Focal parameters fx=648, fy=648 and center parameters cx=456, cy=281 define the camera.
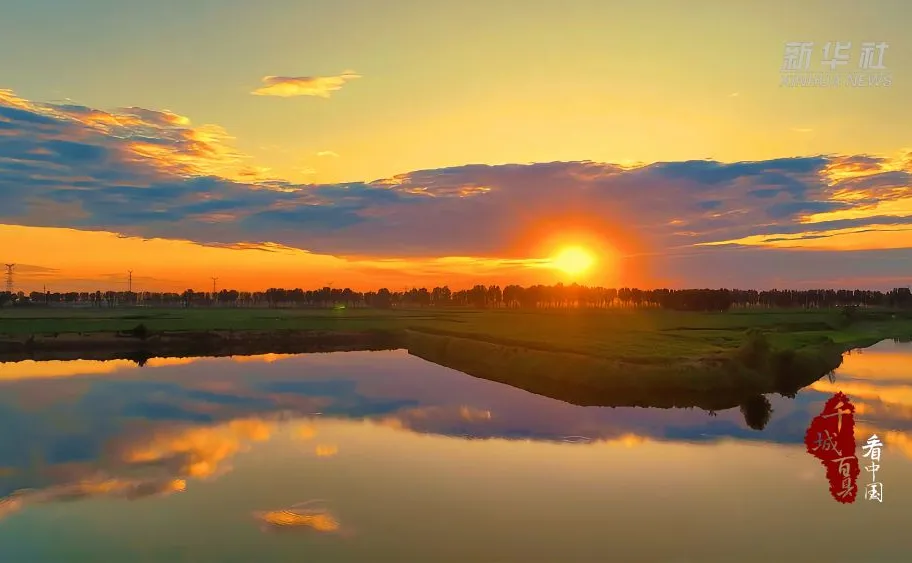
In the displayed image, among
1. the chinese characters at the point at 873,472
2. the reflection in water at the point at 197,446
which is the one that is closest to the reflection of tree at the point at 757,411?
the chinese characters at the point at 873,472

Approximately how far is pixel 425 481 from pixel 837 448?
18.8m

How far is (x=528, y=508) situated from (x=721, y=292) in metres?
177

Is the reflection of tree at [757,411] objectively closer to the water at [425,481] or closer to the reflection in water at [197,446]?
the water at [425,481]

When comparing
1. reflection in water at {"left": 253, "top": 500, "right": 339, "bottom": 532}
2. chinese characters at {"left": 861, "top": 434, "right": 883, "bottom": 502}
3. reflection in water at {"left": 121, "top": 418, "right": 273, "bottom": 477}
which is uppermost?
chinese characters at {"left": 861, "top": 434, "right": 883, "bottom": 502}

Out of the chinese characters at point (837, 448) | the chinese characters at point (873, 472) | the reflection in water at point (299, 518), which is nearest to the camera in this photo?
the reflection in water at point (299, 518)

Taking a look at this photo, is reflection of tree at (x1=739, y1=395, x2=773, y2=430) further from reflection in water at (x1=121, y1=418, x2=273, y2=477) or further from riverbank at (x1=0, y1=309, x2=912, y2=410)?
reflection in water at (x1=121, y1=418, x2=273, y2=477)

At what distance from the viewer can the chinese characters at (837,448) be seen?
77.3 ft

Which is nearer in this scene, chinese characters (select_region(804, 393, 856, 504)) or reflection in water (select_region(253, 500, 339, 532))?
reflection in water (select_region(253, 500, 339, 532))

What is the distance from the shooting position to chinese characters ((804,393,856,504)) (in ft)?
77.3

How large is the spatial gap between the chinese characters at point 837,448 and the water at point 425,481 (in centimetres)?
55

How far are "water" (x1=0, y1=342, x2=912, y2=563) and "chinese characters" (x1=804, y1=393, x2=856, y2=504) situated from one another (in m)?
0.55

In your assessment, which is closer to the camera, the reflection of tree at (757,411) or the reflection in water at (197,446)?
the reflection in water at (197,446)

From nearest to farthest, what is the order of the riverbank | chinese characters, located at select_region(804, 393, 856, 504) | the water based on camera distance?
the water → chinese characters, located at select_region(804, 393, 856, 504) → the riverbank

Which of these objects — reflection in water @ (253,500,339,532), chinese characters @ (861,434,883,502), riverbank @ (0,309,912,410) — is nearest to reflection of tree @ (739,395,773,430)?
riverbank @ (0,309,912,410)
